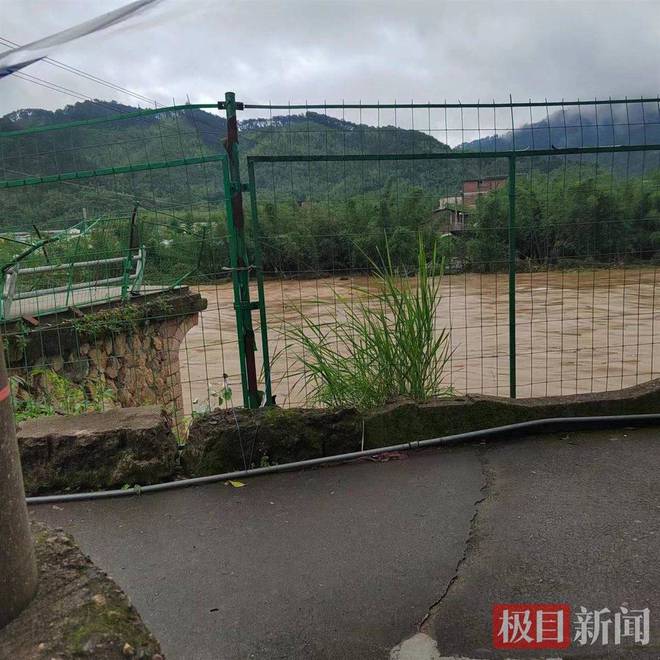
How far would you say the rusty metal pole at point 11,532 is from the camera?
157 cm

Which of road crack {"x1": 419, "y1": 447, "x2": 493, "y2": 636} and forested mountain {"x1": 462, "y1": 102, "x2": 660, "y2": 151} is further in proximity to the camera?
forested mountain {"x1": 462, "y1": 102, "x2": 660, "y2": 151}

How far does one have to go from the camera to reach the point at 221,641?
2363 mm

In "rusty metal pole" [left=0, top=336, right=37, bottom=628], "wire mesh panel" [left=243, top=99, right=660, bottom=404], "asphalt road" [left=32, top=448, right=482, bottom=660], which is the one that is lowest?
"asphalt road" [left=32, top=448, right=482, bottom=660]

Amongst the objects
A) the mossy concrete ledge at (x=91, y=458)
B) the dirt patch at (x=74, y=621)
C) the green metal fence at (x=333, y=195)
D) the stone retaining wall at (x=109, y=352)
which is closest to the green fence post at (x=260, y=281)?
the green metal fence at (x=333, y=195)

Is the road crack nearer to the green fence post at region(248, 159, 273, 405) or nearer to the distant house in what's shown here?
the green fence post at region(248, 159, 273, 405)

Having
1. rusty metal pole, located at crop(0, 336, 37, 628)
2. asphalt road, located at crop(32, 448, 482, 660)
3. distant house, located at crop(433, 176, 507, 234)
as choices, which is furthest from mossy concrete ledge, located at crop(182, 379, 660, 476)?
rusty metal pole, located at crop(0, 336, 37, 628)

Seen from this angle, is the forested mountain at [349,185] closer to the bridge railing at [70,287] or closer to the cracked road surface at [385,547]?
the cracked road surface at [385,547]

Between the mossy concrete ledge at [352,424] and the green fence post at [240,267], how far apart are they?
1.02 ft

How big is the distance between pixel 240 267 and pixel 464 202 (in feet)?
5.84

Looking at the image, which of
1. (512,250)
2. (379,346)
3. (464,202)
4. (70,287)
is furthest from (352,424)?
(70,287)

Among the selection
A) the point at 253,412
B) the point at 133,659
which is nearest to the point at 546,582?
the point at 133,659

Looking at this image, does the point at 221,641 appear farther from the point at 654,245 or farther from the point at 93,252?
the point at 93,252

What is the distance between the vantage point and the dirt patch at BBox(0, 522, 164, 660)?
148 cm

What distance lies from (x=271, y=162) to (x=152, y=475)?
2.06 metres
